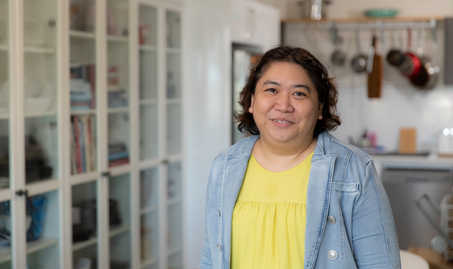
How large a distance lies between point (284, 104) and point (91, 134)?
1631mm

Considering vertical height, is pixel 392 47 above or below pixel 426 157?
above

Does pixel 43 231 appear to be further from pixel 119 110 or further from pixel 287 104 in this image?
pixel 287 104

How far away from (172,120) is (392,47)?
7.63 feet

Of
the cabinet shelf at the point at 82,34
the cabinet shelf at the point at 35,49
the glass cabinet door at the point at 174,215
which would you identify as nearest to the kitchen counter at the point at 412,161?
the glass cabinet door at the point at 174,215

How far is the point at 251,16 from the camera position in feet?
12.2

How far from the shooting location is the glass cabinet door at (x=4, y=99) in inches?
84.0

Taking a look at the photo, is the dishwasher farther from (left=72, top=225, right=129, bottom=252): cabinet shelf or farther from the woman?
the woman

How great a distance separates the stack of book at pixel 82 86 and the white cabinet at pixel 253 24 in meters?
1.16

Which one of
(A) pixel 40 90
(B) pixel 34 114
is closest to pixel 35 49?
(A) pixel 40 90

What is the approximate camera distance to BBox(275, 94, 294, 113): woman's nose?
4.37 feet

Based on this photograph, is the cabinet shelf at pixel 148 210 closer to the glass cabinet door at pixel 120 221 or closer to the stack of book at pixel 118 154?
the glass cabinet door at pixel 120 221

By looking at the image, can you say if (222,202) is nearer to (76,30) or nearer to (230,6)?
(76,30)

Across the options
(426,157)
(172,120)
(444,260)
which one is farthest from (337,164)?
(426,157)

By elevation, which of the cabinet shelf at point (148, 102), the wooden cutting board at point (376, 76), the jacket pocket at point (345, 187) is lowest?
the jacket pocket at point (345, 187)
